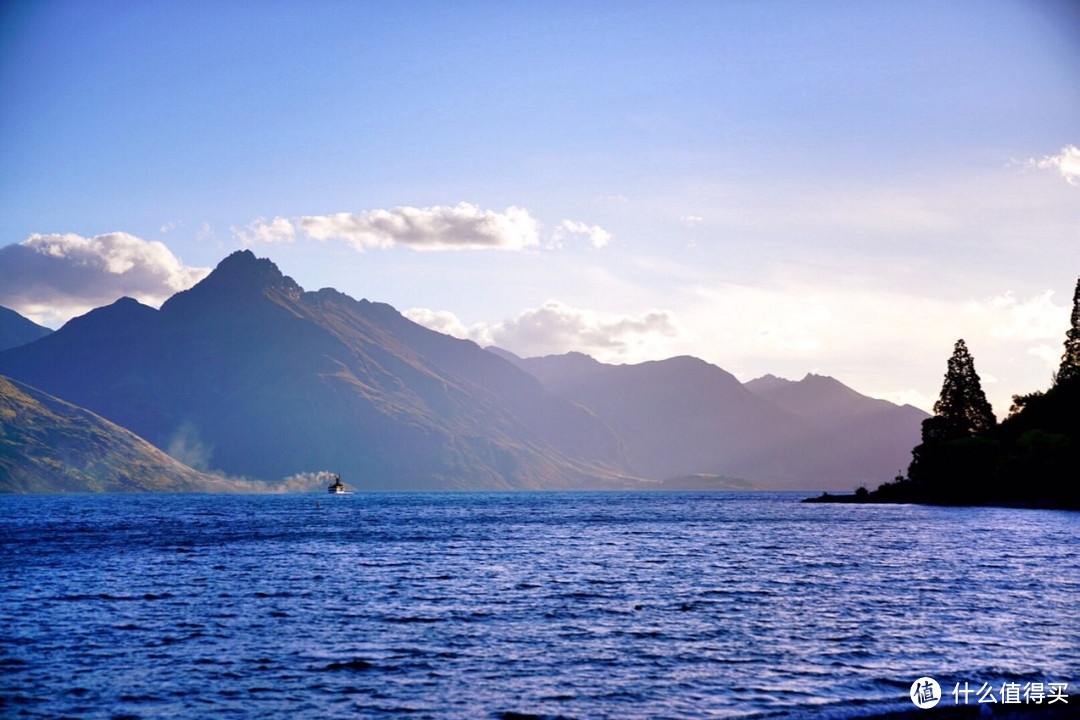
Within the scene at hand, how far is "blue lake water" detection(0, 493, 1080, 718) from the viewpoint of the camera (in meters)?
34.3

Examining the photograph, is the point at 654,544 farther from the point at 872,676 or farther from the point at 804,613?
the point at 872,676

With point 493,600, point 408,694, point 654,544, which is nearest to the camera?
point 408,694

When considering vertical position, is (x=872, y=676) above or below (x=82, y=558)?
above

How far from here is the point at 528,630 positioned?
4853 centimetres

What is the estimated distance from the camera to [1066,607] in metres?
54.2

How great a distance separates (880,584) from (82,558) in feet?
262

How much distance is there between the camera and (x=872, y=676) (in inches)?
1444

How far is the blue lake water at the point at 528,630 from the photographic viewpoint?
1350 inches

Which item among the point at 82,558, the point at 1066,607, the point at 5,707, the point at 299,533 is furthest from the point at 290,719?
the point at 299,533

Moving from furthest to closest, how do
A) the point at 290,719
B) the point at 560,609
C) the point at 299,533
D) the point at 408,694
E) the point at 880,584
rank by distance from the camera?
the point at 299,533 < the point at 880,584 < the point at 560,609 < the point at 408,694 < the point at 290,719

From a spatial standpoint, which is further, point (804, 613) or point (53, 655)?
point (804, 613)

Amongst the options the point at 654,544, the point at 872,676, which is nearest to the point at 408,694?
the point at 872,676

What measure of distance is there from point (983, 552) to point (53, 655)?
86.1 metres

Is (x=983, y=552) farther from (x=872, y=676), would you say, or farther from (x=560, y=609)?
(x=872, y=676)
